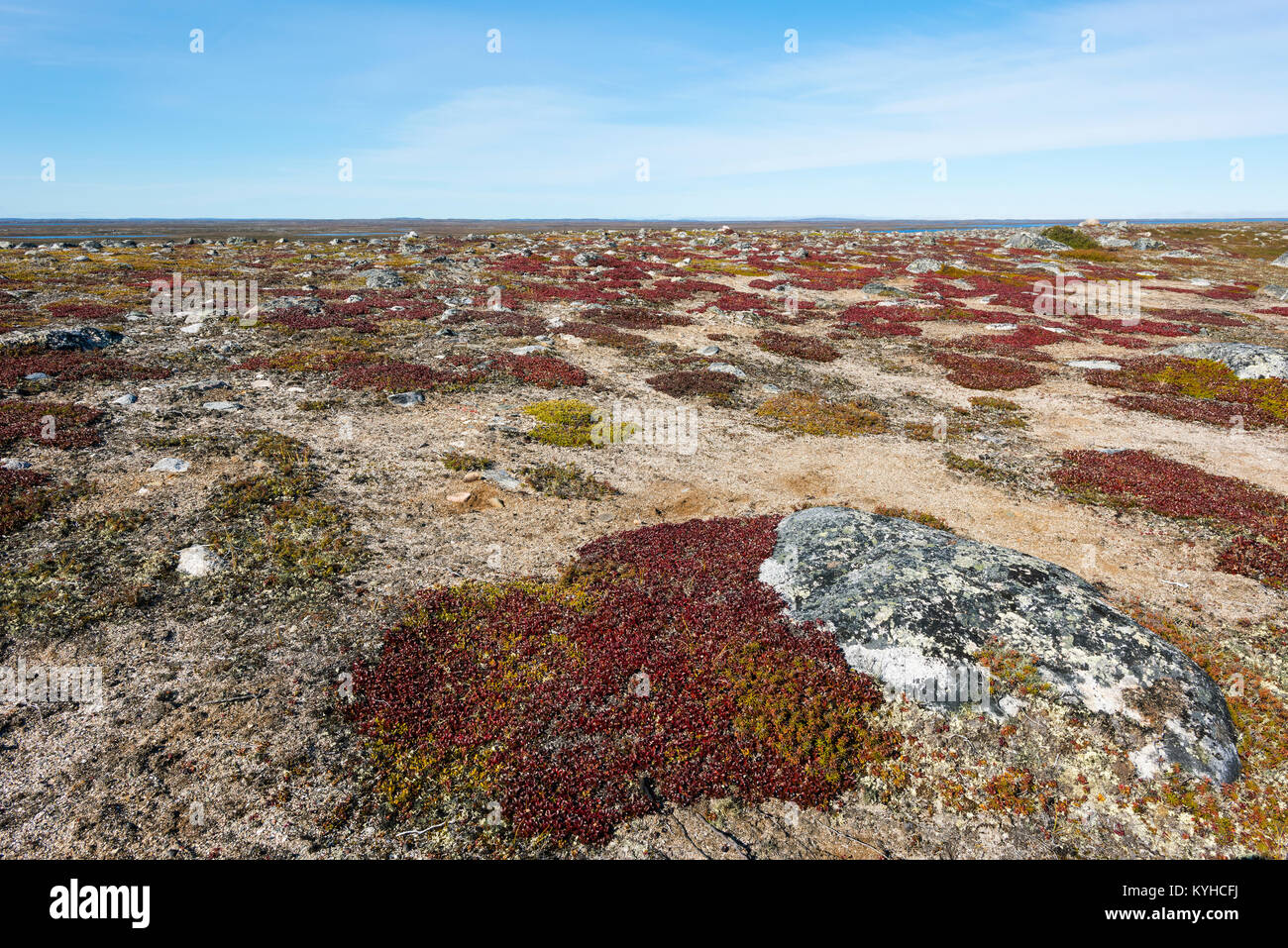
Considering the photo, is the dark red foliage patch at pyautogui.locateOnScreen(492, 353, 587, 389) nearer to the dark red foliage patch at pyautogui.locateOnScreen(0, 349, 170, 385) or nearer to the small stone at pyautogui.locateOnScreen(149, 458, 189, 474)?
the small stone at pyautogui.locateOnScreen(149, 458, 189, 474)

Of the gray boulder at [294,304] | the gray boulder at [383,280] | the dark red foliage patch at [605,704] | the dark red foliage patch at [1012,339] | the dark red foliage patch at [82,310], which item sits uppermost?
the gray boulder at [383,280]

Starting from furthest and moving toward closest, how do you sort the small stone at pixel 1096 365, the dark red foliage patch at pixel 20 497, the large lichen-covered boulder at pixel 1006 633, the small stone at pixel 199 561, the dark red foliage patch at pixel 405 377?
the small stone at pixel 1096 365, the dark red foliage patch at pixel 405 377, the dark red foliage patch at pixel 20 497, the small stone at pixel 199 561, the large lichen-covered boulder at pixel 1006 633

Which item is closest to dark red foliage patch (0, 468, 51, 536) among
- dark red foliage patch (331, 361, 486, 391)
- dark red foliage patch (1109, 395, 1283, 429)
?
dark red foliage patch (331, 361, 486, 391)

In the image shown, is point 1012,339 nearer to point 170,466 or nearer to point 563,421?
point 563,421

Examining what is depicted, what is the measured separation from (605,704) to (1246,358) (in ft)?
137

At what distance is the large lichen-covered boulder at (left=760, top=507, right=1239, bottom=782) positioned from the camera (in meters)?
8.96

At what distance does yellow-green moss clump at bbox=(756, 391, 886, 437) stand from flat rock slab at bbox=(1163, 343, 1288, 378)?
2234cm

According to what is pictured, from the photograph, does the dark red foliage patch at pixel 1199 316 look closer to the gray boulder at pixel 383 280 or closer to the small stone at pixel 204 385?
the gray boulder at pixel 383 280

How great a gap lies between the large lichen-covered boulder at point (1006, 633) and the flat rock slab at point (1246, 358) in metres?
31.8

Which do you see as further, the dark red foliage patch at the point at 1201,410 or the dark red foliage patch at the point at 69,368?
the dark red foliage patch at the point at 1201,410

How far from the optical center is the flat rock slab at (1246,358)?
101 ft

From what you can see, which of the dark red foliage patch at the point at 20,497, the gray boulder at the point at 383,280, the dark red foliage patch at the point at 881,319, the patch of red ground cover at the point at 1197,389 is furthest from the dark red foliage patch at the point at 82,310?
the patch of red ground cover at the point at 1197,389

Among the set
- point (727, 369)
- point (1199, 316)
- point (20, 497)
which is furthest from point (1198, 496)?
point (1199, 316)
